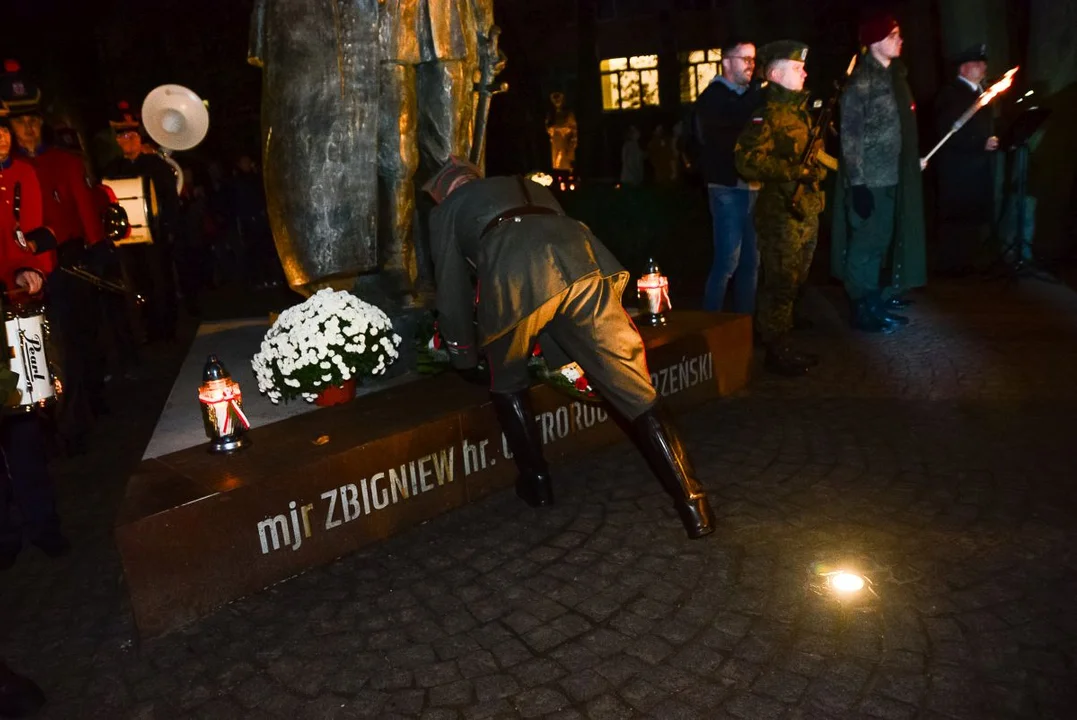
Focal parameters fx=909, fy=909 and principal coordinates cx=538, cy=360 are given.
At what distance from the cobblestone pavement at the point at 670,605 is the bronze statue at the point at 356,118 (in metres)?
2.03

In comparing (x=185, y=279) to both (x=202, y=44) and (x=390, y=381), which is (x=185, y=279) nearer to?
(x=390, y=381)

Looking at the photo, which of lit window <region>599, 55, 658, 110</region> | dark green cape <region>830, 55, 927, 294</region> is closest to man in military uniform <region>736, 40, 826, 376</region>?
dark green cape <region>830, 55, 927, 294</region>

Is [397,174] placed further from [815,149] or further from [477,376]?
[815,149]

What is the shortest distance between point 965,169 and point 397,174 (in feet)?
23.6

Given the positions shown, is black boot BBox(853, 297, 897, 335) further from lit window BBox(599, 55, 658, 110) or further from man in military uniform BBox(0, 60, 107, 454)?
lit window BBox(599, 55, 658, 110)

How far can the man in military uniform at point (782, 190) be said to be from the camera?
254 inches

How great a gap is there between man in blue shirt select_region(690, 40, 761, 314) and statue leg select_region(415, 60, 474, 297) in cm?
210

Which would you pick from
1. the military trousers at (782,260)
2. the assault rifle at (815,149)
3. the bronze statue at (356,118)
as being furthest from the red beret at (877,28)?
the bronze statue at (356,118)

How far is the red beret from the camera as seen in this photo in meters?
7.34

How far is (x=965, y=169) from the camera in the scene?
10305 mm

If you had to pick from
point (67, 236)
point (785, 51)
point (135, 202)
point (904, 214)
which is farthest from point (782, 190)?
point (135, 202)

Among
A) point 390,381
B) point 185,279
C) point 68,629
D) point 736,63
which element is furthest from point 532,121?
point 68,629

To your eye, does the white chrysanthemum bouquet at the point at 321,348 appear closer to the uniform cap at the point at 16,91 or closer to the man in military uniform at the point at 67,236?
the man in military uniform at the point at 67,236

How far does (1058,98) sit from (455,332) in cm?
982
